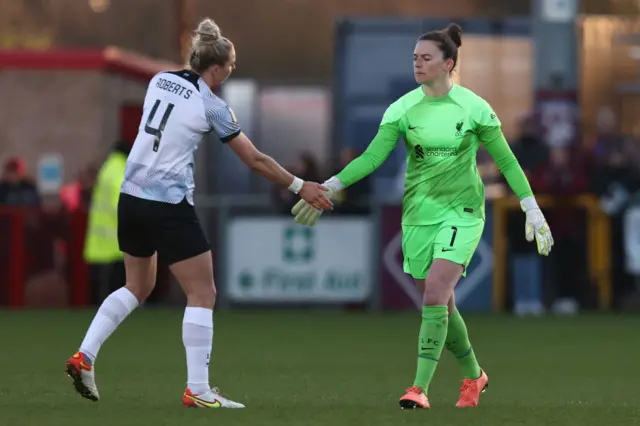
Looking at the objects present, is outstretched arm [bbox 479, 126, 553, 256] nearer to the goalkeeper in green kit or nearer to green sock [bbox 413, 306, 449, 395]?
the goalkeeper in green kit

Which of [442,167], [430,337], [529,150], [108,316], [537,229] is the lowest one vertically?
[430,337]

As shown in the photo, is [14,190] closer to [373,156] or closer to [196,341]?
[373,156]

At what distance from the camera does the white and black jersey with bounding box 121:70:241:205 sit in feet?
30.9

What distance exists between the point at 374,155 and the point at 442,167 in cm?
40

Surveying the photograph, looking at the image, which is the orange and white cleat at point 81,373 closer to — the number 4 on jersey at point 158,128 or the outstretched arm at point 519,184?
the number 4 on jersey at point 158,128

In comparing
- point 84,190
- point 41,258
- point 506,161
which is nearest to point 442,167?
point 506,161

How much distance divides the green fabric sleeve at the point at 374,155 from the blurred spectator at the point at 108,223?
953cm

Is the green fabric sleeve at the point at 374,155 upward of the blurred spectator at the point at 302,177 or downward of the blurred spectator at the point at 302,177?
upward

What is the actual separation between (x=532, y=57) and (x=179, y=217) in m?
14.6

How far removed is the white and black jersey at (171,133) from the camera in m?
9.43

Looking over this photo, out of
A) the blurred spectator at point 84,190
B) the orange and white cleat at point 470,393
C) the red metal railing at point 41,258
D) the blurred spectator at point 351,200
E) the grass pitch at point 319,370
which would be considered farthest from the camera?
the blurred spectator at point 84,190

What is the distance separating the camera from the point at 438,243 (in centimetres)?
980

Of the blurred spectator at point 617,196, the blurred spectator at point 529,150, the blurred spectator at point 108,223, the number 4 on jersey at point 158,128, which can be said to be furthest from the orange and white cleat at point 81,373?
the blurred spectator at point 617,196

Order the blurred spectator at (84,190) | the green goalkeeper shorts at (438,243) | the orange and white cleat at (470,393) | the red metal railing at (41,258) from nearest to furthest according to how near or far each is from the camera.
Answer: the green goalkeeper shorts at (438,243) < the orange and white cleat at (470,393) < the red metal railing at (41,258) < the blurred spectator at (84,190)
